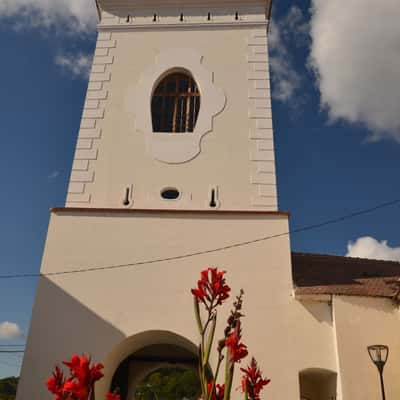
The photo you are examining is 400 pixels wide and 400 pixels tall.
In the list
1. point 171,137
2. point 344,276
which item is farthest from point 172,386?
point 171,137

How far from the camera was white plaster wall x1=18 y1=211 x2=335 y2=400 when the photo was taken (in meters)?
7.76

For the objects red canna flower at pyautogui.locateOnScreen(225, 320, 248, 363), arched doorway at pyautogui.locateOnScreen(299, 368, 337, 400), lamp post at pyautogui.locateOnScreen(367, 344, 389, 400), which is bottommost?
red canna flower at pyautogui.locateOnScreen(225, 320, 248, 363)

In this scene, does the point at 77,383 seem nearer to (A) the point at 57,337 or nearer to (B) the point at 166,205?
(A) the point at 57,337

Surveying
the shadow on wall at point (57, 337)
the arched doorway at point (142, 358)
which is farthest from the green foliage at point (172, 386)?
the shadow on wall at point (57, 337)

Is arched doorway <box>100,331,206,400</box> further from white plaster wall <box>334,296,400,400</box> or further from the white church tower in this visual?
white plaster wall <box>334,296,400,400</box>

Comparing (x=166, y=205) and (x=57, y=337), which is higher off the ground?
(x=166, y=205)

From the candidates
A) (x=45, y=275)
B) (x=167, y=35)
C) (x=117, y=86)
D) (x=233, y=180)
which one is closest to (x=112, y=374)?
(x=45, y=275)

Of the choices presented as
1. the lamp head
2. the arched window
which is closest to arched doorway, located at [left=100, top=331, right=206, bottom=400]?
the lamp head

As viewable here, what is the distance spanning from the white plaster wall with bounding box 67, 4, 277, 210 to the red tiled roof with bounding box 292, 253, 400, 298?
6.43 feet

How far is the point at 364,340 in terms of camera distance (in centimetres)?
769

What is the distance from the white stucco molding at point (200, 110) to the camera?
10109 millimetres

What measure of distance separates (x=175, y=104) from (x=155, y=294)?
501 cm

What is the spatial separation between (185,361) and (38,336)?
4.05 m

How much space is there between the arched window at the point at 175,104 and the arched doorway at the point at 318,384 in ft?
19.5
